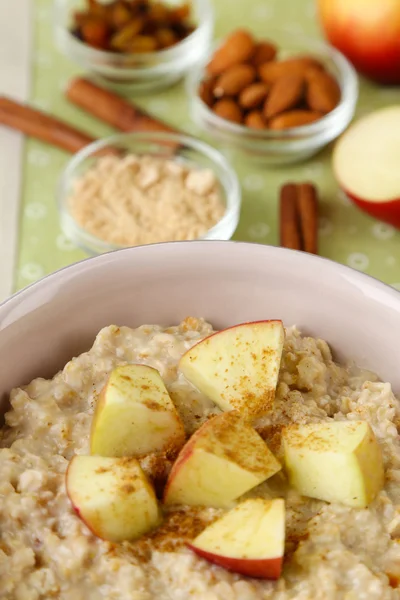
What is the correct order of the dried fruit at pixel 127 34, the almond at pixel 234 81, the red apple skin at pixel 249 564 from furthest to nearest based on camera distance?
Answer: the dried fruit at pixel 127 34, the almond at pixel 234 81, the red apple skin at pixel 249 564

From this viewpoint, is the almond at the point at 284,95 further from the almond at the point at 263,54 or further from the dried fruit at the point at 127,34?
the dried fruit at the point at 127,34

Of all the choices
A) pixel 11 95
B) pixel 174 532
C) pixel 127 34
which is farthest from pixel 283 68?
pixel 174 532

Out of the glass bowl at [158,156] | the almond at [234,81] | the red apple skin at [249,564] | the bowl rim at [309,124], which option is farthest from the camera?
the almond at [234,81]

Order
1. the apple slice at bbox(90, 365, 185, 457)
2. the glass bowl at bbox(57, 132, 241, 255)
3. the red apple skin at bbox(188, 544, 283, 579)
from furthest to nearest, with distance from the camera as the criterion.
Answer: the glass bowl at bbox(57, 132, 241, 255) < the apple slice at bbox(90, 365, 185, 457) < the red apple skin at bbox(188, 544, 283, 579)

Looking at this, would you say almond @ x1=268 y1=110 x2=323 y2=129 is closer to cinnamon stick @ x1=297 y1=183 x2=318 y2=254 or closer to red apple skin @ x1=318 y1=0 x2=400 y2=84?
cinnamon stick @ x1=297 y1=183 x2=318 y2=254

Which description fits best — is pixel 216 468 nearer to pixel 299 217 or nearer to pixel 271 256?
pixel 271 256

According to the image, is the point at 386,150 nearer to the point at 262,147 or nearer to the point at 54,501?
the point at 262,147

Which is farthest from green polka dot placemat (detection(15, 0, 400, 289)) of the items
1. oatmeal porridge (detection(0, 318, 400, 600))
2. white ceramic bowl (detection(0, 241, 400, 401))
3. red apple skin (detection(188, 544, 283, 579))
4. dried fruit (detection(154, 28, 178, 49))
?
red apple skin (detection(188, 544, 283, 579))

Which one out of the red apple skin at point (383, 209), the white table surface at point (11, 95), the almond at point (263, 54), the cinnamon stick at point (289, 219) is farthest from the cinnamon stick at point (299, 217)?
the white table surface at point (11, 95)
